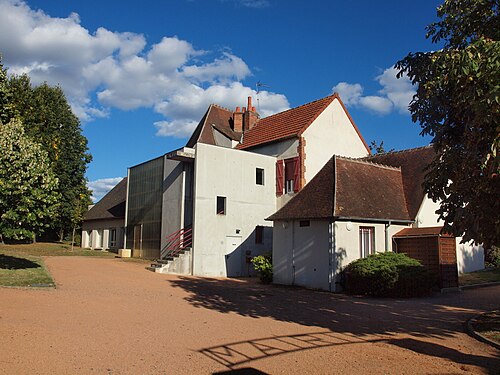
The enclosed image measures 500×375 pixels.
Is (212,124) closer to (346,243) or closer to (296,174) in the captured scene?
(296,174)

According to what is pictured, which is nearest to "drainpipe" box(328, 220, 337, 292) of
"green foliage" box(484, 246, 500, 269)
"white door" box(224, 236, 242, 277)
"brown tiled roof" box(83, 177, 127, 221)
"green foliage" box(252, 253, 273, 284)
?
"green foliage" box(252, 253, 273, 284)

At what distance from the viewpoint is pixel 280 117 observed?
28.8 m

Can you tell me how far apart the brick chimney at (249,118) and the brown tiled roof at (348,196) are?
37.4 ft

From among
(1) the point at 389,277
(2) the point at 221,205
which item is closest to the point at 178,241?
(2) the point at 221,205

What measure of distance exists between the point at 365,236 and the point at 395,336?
31.5 ft

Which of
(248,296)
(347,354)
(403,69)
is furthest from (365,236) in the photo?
(347,354)

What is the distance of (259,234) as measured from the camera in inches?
968

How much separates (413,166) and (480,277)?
626 centimetres

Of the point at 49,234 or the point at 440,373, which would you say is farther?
the point at 49,234

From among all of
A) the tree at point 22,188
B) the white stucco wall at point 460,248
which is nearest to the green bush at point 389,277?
the white stucco wall at point 460,248

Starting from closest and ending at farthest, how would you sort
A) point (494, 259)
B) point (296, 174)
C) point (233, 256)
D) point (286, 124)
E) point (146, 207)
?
point (233, 256) < point (494, 259) < point (296, 174) < point (286, 124) < point (146, 207)

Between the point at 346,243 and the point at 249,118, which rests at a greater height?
the point at 249,118

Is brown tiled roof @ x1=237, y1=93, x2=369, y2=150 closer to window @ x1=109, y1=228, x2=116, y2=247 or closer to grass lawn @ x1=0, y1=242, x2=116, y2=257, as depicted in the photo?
grass lawn @ x1=0, y1=242, x2=116, y2=257

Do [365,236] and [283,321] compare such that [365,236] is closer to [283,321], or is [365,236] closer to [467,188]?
[283,321]
